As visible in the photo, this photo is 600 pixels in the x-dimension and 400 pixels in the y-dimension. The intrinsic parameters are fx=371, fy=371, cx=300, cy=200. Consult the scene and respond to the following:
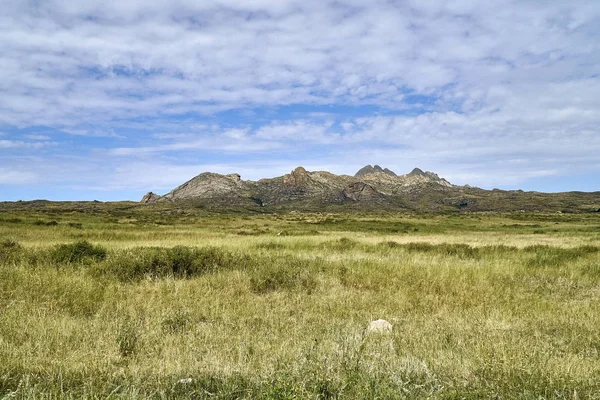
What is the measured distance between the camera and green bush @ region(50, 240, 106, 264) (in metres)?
14.6

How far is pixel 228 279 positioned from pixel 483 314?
7.23 m

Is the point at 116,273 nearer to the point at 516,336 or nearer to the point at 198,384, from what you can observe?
the point at 198,384

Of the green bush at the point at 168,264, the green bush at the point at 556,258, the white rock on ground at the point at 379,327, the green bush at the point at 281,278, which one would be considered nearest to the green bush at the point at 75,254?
the green bush at the point at 168,264

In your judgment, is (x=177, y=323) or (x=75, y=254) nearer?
(x=177, y=323)

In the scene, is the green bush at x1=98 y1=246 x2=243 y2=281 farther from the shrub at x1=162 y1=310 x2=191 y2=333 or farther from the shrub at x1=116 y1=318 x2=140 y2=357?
the shrub at x1=116 y1=318 x2=140 y2=357

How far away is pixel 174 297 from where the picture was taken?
974 centimetres

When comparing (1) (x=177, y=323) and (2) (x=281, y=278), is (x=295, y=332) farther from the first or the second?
(2) (x=281, y=278)

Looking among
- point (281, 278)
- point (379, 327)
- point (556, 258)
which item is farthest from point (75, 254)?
point (556, 258)

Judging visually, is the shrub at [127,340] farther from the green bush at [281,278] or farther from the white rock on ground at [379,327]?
the green bush at [281,278]

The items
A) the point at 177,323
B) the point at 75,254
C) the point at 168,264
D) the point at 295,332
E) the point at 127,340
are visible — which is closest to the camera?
the point at 127,340

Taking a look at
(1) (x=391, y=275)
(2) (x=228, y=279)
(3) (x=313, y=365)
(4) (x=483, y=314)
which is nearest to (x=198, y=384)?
(3) (x=313, y=365)

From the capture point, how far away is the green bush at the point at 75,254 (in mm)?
14613

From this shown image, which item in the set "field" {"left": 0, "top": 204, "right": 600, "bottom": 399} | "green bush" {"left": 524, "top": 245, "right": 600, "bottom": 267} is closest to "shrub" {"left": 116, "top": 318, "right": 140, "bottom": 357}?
"field" {"left": 0, "top": 204, "right": 600, "bottom": 399}

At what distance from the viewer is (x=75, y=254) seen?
1549 centimetres
